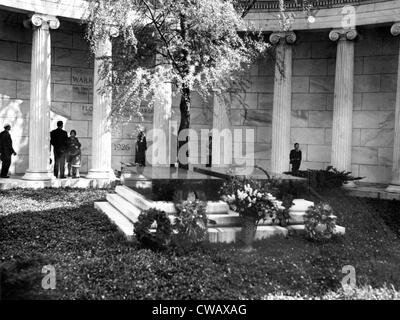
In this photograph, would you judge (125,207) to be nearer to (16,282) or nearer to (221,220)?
(221,220)

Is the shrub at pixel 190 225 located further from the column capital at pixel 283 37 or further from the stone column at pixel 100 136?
the column capital at pixel 283 37

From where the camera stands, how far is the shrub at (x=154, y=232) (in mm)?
9453

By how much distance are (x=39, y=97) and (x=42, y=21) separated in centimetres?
310

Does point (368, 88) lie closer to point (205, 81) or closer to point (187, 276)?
point (205, 81)

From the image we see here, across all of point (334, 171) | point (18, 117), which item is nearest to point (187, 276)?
point (334, 171)

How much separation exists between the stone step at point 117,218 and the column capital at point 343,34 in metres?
12.5

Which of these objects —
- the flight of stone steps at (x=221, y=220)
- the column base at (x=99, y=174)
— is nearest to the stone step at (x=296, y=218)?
the flight of stone steps at (x=221, y=220)

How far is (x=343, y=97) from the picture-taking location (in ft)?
66.8

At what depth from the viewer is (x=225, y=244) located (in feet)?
33.9

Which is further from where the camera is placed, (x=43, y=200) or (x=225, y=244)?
(x=43, y=200)

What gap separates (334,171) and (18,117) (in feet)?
47.9

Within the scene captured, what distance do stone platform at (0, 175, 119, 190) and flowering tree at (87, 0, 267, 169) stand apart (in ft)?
16.6

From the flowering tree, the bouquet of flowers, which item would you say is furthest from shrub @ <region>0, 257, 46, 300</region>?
the flowering tree

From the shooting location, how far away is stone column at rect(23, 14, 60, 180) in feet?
62.2
